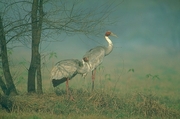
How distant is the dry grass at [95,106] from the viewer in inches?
342

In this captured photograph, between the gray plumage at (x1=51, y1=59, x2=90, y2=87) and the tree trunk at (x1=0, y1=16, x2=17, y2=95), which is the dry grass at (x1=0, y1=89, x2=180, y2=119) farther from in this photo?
the gray plumage at (x1=51, y1=59, x2=90, y2=87)

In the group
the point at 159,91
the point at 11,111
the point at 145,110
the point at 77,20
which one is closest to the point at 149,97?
the point at 145,110

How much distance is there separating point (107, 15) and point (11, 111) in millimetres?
3252

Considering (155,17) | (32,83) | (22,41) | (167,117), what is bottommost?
(167,117)

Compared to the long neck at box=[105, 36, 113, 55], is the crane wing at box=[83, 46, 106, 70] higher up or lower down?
lower down

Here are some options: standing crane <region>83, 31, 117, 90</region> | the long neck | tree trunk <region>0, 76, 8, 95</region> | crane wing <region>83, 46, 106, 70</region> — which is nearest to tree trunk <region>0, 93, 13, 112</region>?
tree trunk <region>0, 76, 8, 95</region>

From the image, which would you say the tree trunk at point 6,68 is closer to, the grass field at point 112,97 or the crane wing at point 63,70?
the grass field at point 112,97

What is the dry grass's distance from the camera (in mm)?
8688

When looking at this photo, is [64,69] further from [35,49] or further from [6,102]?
[6,102]

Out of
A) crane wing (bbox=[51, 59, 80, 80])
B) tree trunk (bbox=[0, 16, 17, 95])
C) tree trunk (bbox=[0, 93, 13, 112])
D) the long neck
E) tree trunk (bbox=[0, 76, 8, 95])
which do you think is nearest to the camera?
tree trunk (bbox=[0, 93, 13, 112])

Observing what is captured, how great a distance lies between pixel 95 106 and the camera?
9.05 meters

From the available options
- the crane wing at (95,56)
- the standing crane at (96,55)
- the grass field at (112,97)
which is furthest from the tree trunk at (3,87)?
the crane wing at (95,56)

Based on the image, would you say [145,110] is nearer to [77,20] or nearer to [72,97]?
[72,97]

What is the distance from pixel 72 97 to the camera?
942 centimetres
